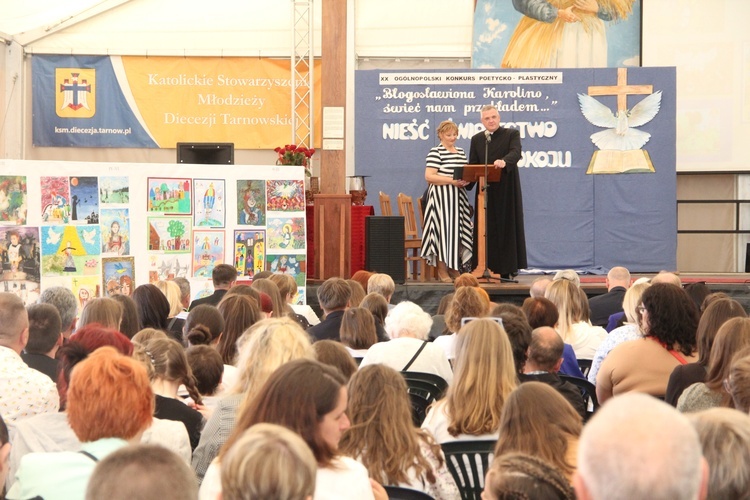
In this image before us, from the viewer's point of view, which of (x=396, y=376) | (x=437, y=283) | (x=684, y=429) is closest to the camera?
(x=684, y=429)

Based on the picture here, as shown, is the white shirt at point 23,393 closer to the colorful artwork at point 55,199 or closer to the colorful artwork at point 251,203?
the colorful artwork at point 55,199

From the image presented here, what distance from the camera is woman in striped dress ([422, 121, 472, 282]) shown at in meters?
8.62

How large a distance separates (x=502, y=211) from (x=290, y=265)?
211 centimetres

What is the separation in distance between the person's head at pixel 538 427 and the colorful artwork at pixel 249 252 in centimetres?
598

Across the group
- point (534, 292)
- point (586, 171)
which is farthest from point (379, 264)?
point (586, 171)

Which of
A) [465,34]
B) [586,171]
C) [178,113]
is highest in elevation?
[465,34]

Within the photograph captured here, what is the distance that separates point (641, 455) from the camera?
118 centimetres

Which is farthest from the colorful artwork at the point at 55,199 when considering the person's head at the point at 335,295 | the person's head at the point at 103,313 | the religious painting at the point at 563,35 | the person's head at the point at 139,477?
the religious painting at the point at 563,35

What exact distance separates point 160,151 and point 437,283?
6.19 meters

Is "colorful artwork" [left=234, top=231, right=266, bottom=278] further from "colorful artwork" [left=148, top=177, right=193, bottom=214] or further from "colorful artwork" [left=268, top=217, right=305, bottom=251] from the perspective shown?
"colorful artwork" [left=148, top=177, right=193, bottom=214]

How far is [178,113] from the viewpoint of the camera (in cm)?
1341

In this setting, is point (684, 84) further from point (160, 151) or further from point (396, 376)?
point (396, 376)

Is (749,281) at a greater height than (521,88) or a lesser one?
lesser

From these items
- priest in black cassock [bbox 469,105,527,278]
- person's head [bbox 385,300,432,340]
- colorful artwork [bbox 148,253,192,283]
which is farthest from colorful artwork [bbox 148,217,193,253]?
person's head [bbox 385,300,432,340]
